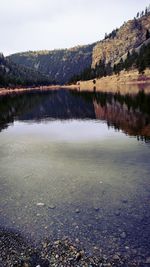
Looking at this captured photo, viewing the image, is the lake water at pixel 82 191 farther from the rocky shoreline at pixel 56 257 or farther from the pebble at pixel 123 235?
the rocky shoreline at pixel 56 257

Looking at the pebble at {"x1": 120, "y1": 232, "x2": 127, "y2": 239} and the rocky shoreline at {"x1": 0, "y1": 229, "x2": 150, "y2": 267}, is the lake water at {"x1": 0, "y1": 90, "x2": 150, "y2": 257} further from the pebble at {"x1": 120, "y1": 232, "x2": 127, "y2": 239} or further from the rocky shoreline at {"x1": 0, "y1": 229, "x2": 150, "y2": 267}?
the rocky shoreline at {"x1": 0, "y1": 229, "x2": 150, "y2": 267}

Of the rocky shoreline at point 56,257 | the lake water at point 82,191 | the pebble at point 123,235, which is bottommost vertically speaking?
the rocky shoreline at point 56,257

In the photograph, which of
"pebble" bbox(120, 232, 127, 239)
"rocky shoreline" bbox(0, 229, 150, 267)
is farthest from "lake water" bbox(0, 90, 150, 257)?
"rocky shoreline" bbox(0, 229, 150, 267)

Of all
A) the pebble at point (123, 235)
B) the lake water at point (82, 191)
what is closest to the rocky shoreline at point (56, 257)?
the lake water at point (82, 191)

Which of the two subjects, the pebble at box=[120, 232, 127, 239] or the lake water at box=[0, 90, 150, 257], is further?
the lake water at box=[0, 90, 150, 257]

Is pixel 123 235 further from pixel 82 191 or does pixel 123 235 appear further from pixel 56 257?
pixel 82 191

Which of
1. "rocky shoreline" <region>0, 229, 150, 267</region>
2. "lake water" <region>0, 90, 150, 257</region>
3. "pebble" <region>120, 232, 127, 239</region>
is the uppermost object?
"lake water" <region>0, 90, 150, 257</region>

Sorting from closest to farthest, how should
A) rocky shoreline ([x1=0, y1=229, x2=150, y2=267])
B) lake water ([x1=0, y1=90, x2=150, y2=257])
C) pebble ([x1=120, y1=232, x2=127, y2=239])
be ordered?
1. rocky shoreline ([x1=0, y1=229, x2=150, y2=267])
2. pebble ([x1=120, y1=232, x2=127, y2=239])
3. lake water ([x1=0, y1=90, x2=150, y2=257])

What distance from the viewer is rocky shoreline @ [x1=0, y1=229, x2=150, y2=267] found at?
947 cm

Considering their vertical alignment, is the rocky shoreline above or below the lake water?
below

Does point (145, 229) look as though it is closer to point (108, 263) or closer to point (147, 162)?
point (108, 263)

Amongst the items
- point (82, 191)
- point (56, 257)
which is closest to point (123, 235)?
point (56, 257)

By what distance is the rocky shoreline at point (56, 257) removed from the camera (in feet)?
31.1

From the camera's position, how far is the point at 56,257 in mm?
9867
